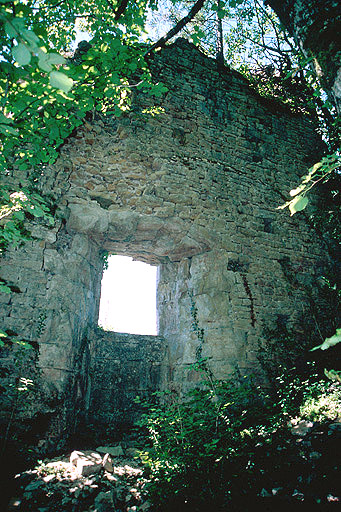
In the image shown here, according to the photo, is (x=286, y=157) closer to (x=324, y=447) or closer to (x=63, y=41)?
(x=63, y=41)

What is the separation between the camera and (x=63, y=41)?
173 inches

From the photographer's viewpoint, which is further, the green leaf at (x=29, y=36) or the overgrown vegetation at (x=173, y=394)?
the overgrown vegetation at (x=173, y=394)

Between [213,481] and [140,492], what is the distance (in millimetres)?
685

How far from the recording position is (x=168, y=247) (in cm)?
446

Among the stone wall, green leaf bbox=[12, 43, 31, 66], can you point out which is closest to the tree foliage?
green leaf bbox=[12, 43, 31, 66]

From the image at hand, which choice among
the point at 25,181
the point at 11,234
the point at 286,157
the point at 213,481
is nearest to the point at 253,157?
the point at 286,157

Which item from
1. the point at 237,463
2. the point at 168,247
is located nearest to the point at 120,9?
the point at 168,247

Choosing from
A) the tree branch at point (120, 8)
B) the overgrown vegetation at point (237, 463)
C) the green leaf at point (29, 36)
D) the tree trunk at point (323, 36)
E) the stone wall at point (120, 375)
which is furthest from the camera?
the stone wall at point (120, 375)

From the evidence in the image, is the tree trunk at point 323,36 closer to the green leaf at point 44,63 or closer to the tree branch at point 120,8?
the green leaf at point 44,63

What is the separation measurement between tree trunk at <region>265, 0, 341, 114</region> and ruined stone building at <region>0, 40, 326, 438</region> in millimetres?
2430

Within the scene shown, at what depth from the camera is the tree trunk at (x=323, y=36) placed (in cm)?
187

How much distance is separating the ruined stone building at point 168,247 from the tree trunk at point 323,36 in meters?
2.43

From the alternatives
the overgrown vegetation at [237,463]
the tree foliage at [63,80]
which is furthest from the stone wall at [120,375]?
the tree foliage at [63,80]

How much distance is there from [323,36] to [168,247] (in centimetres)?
300
